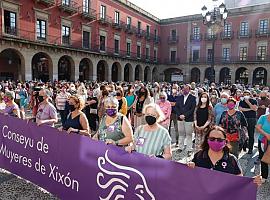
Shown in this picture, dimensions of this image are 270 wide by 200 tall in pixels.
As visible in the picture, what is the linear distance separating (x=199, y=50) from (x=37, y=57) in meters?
24.6

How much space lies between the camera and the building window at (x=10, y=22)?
17922mm

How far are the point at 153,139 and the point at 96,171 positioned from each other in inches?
31.7

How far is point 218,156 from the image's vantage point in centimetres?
258

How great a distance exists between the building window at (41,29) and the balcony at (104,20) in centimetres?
758

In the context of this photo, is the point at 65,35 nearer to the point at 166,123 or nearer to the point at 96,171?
the point at 166,123

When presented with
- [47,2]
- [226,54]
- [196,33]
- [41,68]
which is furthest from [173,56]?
[47,2]

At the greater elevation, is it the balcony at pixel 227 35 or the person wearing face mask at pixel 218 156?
the balcony at pixel 227 35

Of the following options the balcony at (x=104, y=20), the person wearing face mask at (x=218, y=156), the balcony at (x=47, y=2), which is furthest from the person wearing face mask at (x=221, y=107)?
the balcony at (x=104, y=20)

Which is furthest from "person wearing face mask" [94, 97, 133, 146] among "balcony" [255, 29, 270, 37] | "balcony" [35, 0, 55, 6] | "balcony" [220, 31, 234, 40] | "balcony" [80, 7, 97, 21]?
"balcony" [220, 31, 234, 40]

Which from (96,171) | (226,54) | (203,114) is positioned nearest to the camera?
(96,171)

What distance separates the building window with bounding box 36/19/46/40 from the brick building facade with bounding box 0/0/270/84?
83mm

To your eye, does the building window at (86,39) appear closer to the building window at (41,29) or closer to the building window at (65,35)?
the building window at (65,35)

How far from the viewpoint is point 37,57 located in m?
23.6

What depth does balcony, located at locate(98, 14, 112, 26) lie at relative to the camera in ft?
88.3
